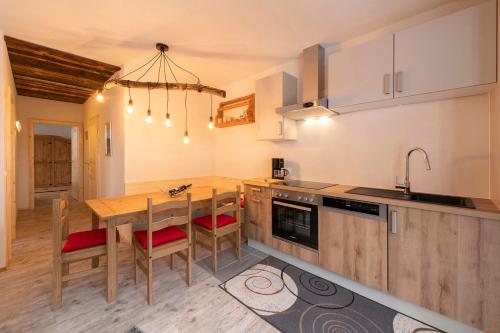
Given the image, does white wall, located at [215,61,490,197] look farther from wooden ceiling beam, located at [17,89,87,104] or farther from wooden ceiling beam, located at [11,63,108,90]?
wooden ceiling beam, located at [17,89,87,104]

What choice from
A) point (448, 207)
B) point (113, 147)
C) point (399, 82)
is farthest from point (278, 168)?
point (113, 147)

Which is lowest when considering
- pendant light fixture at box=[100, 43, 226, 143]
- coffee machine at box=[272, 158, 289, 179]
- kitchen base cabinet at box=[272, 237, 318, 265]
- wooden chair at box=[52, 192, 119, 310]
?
kitchen base cabinet at box=[272, 237, 318, 265]

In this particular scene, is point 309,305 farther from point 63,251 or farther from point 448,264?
point 63,251

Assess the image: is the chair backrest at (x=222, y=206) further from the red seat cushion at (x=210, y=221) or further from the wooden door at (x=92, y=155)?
the wooden door at (x=92, y=155)

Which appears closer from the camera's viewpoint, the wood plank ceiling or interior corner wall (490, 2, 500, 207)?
interior corner wall (490, 2, 500, 207)

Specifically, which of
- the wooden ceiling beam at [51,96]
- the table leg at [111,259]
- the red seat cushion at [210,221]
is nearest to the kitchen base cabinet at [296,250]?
the red seat cushion at [210,221]

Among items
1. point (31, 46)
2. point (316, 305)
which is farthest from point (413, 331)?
point (31, 46)

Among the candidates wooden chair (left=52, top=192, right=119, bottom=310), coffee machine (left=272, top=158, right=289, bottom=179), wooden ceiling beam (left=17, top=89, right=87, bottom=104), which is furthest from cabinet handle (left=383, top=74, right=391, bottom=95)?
wooden ceiling beam (left=17, top=89, right=87, bottom=104)

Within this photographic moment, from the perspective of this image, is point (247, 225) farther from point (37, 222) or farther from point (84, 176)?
point (84, 176)

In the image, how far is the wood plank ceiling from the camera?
2705 millimetres

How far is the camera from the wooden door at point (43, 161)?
7273mm

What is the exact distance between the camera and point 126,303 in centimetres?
187

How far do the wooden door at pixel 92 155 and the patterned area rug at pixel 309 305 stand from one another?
4131 millimetres

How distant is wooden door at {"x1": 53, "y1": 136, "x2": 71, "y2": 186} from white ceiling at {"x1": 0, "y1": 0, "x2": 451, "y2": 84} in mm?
6792
